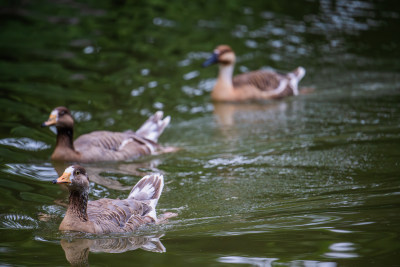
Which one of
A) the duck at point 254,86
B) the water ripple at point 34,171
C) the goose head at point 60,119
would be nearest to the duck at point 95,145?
the goose head at point 60,119

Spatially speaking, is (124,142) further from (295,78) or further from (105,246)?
(295,78)

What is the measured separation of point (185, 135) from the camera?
502 inches

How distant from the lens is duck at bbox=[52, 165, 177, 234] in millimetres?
7645

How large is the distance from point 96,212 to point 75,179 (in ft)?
1.88

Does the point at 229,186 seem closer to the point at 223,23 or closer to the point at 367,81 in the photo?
the point at 367,81

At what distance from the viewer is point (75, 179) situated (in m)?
7.72

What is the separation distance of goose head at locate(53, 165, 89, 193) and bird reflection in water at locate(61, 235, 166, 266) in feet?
2.17

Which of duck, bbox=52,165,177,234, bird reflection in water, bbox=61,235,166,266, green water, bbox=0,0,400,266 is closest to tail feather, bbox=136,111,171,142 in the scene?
green water, bbox=0,0,400,266

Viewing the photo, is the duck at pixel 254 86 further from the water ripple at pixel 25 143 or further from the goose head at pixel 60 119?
the goose head at pixel 60 119

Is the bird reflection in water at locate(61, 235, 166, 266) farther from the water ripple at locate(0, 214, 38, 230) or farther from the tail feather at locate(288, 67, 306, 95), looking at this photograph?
the tail feather at locate(288, 67, 306, 95)

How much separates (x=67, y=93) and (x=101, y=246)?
798cm

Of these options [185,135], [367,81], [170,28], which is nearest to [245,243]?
[185,135]

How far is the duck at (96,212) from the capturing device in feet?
25.1

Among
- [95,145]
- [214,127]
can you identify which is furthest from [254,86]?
[95,145]
